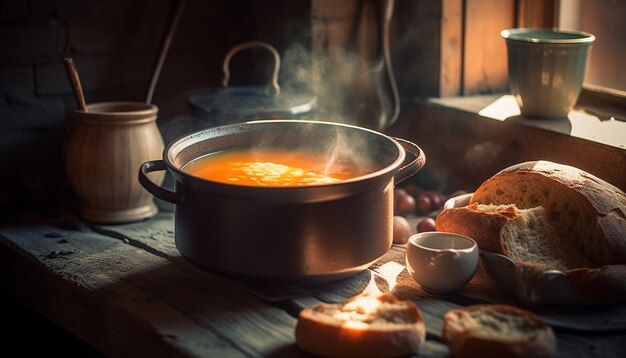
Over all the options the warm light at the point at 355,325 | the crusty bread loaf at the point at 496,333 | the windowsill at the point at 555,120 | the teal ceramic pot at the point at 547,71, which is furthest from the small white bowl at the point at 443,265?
the teal ceramic pot at the point at 547,71

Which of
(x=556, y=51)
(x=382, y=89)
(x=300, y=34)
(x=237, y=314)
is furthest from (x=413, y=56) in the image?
(x=237, y=314)

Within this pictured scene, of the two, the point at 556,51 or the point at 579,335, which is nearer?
the point at 579,335

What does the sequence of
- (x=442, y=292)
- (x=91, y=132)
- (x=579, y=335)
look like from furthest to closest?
(x=91, y=132) → (x=442, y=292) → (x=579, y=335)

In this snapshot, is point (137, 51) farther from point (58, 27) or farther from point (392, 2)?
point (392, 2)

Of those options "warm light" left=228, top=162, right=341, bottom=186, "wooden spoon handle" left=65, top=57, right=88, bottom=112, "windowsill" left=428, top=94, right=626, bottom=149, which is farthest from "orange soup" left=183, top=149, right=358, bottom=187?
"windowsill" left=428, top=94, right=626, bottom=149

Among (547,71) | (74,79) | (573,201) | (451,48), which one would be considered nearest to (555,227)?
(573,201)

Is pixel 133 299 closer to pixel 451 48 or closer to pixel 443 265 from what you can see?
pixel 443 265

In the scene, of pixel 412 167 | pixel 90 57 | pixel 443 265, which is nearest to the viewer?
pixel 443 265
